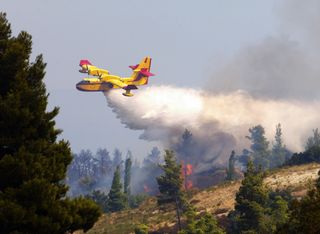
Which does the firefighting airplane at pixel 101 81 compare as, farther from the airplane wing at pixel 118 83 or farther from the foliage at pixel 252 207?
the foliage at pixel 252 207

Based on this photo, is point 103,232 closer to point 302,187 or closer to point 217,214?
point 217,214

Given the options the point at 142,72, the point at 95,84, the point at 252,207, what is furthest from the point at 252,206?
the point at 142,72

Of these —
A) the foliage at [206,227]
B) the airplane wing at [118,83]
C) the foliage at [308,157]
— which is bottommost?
the foliage at [206,227]

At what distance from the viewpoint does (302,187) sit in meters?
94.9

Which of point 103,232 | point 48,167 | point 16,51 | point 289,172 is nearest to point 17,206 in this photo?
point 48,167

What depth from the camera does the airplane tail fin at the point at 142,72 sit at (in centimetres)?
16112

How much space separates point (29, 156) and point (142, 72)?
13871cm

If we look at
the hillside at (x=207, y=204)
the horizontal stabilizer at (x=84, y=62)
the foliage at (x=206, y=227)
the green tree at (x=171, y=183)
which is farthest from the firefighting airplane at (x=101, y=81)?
the foliage at (x=206, y=227)

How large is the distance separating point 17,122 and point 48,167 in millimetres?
2422

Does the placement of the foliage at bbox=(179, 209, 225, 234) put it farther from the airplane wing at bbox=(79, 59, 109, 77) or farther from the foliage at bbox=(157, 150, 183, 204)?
the airplane wing at bbox=(79, 59, 109, 77)

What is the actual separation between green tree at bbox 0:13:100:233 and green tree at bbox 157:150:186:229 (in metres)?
61.1

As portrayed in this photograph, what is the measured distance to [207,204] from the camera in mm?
101375

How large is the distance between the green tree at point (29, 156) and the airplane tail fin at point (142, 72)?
133m

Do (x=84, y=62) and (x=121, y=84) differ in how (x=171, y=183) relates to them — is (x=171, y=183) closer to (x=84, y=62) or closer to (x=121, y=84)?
(x=84, y=62)
